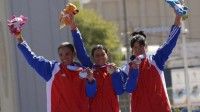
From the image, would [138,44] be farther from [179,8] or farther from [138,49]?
[179,8]

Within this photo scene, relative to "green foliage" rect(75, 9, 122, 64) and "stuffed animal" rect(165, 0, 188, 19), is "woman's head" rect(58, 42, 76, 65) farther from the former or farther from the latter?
"green foliage" rect(75, 9, 122, 64)

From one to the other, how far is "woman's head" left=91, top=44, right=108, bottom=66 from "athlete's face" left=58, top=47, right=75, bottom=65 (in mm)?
195

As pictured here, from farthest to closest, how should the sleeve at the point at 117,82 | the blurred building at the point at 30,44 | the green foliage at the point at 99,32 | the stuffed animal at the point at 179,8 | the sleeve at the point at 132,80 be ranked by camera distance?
the green foliage at the point at 99,32 → the blurred building at the point at 30,44 → the stuffed animal at the point at 179,8 → the sleeve at the point at 117,82 → the sleeve at the point at 132,80

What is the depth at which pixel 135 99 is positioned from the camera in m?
5.80

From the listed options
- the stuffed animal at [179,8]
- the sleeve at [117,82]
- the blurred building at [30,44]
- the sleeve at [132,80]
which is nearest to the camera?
the sleeve at [132,80]

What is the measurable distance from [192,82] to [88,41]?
655 cm

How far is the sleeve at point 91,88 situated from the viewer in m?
5.78

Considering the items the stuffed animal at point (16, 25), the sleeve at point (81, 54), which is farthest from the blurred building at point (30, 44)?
the sleeve at point (81, 54)

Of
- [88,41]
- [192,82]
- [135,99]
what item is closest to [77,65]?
[135,99]

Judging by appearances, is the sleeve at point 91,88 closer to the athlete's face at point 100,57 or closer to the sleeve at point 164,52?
the athlete's face at point 100,57

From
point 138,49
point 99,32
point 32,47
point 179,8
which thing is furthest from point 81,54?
point 99,32

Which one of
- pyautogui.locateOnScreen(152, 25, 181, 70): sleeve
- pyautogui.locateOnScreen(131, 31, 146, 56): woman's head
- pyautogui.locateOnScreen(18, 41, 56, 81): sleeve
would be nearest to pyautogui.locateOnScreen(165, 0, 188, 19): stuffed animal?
pyautogui.locateOnScreen(152, 25, 181, 70): sleeve

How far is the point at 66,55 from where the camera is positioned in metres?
5.85

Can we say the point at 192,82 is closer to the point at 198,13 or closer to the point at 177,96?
the point at 177,96
